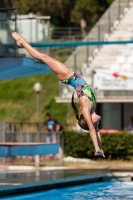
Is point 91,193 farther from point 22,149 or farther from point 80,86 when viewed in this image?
point 80,86

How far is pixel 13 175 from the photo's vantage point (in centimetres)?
1864

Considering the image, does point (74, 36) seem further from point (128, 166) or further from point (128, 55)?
point (128, 166)

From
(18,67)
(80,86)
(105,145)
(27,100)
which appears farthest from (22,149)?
(27,100)

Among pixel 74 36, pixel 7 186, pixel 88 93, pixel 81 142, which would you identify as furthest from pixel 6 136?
pixel 74 36

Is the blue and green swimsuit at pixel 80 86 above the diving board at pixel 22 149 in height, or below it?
above

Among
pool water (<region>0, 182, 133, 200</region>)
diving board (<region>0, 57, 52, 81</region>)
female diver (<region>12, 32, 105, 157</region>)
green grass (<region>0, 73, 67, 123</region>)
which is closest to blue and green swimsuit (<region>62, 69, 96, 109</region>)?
female diver (<region>12, 32, 105, 157</region>)

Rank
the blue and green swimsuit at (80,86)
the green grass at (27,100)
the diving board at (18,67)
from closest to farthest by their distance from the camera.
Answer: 1. the blue and green swimsuit at (80,86)
2. the diving board at (18,67)
3. the green grass at (27,100)

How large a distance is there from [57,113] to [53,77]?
189 inches

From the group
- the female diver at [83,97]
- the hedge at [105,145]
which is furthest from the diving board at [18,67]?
the hedge at [105,145]

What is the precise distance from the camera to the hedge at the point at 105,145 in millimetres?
24109

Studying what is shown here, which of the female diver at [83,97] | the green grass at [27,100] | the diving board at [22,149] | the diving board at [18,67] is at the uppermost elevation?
the green grass at [27,100]

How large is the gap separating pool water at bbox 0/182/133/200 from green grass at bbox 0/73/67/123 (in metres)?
19.0

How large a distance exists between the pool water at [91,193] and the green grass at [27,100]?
18963 millimetres

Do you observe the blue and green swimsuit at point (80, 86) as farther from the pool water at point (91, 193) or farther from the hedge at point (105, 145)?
the hedge at point (105, 145)
